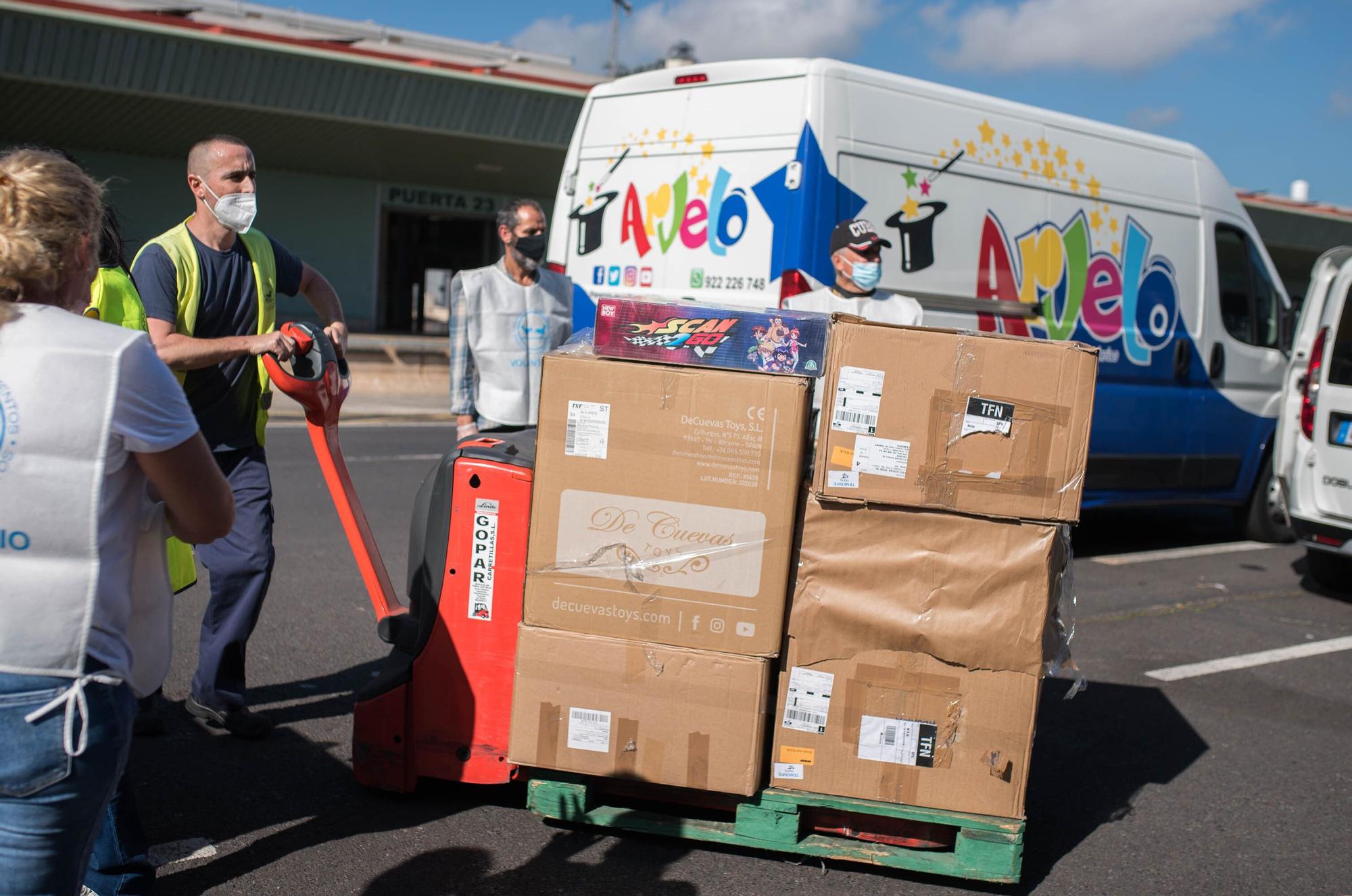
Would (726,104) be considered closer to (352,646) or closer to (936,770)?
(352,646)

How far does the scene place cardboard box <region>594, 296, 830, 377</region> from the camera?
3.01 metres

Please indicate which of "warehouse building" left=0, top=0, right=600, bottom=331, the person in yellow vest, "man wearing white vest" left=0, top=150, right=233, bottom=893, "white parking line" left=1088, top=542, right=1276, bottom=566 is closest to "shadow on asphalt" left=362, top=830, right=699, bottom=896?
the person in yellow vest

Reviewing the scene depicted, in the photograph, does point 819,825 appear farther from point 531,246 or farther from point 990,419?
point 531,246

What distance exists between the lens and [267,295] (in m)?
3.87

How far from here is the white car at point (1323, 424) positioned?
263 inches

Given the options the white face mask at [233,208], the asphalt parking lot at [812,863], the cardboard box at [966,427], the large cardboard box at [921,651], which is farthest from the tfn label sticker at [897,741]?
the white face mask at [233,208]

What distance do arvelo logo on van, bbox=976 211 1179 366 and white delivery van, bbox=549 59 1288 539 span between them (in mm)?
13

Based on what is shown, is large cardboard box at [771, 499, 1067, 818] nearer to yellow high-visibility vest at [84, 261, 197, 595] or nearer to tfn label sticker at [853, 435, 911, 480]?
tfn label sticker at [853, 435, 911, 480]

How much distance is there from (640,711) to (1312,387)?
5645mm

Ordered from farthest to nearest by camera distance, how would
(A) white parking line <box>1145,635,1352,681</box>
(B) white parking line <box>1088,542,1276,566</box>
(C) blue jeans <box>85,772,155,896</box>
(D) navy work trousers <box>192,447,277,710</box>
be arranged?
(B) white parking line <box>1088,542,1276,566</box> → (A) white parking line <box>1145,635,1352,681</box> → (D) navy work trousers <box>192,447,277,710</box> → (C) blue jeans <box>85,772,155,896</box>

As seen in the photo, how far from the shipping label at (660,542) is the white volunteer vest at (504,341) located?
1.70 meters

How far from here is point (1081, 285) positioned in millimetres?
7035

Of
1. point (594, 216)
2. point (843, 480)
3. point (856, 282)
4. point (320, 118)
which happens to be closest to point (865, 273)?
point (856, 282)

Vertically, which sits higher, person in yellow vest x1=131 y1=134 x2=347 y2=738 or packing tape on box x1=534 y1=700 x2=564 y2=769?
person in yellow vest x1=131 y1=134 x2=347 y2=738
